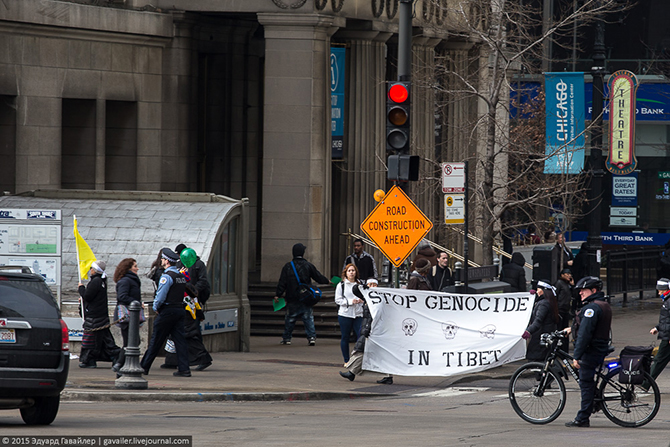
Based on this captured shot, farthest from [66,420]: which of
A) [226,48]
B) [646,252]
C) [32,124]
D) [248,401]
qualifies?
[646,252]

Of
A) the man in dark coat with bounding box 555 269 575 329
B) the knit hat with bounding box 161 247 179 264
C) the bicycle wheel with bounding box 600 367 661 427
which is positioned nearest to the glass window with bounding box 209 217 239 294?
the knit hat with bounding box 161 247 179 264

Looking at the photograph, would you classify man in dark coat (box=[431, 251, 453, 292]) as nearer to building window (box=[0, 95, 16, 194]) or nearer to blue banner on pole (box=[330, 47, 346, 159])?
blue banner on pole (box=[330, 47, 346, 159])

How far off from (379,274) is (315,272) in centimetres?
553

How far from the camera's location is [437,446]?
35.6 feet

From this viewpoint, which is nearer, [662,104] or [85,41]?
[85,41]

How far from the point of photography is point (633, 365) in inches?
511

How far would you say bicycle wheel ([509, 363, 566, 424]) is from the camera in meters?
13.1

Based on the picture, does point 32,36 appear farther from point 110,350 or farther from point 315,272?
point 110,350

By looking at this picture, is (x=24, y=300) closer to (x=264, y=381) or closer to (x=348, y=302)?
(x=264, y=381)

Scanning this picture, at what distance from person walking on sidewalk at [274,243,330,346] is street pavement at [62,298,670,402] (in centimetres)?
48

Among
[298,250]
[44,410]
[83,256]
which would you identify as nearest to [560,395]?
[44,410]

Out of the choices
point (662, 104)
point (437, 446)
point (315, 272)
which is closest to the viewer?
point (437, 446)

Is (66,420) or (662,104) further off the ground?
(662,104)

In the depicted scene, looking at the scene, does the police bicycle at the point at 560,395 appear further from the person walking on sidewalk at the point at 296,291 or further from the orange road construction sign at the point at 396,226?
the person walking on sidewalk at the point at 296,291
